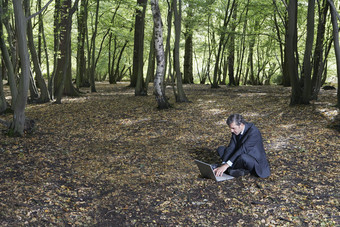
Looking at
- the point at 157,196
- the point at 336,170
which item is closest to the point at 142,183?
the point at 157,196

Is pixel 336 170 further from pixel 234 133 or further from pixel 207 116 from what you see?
pixel 207 116

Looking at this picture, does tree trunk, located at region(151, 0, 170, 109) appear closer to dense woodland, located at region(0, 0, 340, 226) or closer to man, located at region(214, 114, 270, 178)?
dense woodland, located at region(0, 0, 340, 226)

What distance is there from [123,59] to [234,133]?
26948mm

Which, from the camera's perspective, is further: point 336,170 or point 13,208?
point 336,170

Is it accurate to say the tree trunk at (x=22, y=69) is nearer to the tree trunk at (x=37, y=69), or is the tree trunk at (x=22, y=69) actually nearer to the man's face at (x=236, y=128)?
the man's face at (x=236, y=128)

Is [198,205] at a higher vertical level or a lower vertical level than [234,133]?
lower

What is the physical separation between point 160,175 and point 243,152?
1520 mm

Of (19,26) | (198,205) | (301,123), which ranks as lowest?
(198,205)

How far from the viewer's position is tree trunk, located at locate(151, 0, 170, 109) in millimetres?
9961

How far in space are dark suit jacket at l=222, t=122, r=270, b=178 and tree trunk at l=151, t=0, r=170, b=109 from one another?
5.76 metres

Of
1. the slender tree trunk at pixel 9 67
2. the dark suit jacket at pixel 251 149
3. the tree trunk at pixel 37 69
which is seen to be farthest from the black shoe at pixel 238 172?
the tree trunk at pixel 37 69

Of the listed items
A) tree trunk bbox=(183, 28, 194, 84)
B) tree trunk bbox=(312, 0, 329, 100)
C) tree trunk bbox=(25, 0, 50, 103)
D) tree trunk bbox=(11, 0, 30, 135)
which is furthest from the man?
tree trunk bbox=(183, 28, 194, 84)

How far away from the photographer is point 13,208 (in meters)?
3.82

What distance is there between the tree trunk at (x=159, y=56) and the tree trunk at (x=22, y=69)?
458 centimetres
